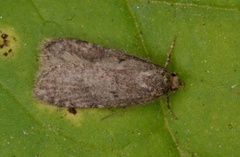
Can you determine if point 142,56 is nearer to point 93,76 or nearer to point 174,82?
point 174,82

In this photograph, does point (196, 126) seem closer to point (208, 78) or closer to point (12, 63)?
point (208, 78)

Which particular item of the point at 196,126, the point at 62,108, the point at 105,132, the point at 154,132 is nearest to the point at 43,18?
the point at 62,108

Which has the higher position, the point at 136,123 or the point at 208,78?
the point at 208,78
